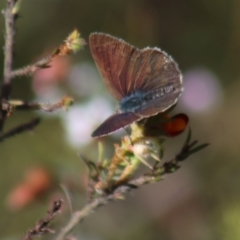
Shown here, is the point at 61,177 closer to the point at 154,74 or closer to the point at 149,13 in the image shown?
the point at 154,74

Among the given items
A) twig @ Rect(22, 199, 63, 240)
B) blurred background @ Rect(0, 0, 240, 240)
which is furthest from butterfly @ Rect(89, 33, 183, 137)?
blurred background @ Rect(0, 0, 240, 240)

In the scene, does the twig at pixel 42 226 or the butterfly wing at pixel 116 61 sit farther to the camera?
the butterfly wing at pixel 116 61

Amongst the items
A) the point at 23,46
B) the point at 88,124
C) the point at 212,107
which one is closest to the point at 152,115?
the point at 88,124

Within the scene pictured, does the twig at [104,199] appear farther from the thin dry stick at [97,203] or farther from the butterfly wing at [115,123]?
the butterfly wing at [115,123]

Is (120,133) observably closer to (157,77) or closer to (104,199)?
(157,77)

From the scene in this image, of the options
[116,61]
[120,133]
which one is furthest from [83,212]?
[120,133]

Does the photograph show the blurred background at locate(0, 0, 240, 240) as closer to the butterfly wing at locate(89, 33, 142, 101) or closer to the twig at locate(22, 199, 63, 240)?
the butterfly wing at locate(89, 33, 142, 101)

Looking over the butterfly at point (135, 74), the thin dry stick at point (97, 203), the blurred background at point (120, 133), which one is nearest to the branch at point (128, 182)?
the thin dry stick at point (97, 203)

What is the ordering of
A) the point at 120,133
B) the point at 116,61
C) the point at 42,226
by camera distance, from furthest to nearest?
the point at 120,133 < the point at 116,61 < the point at 42,226
